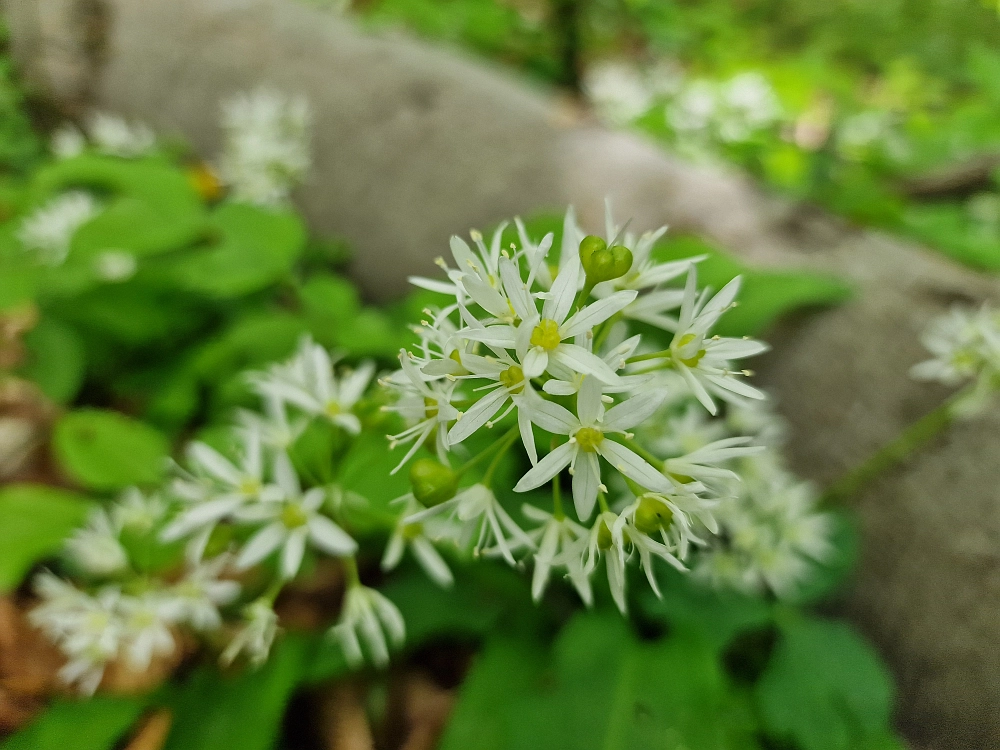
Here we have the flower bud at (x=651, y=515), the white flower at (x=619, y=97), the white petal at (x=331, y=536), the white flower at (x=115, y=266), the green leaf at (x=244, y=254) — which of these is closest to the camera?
the flower bud at (x=651, y=515)

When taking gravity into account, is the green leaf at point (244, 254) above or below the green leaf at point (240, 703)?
above

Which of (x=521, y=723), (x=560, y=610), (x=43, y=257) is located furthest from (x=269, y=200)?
(x=521, y=723)

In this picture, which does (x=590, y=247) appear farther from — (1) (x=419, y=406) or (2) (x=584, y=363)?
(1) (x=419, y=406)

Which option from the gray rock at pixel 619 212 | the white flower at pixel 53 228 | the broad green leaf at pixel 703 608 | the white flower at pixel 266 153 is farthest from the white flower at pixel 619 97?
the broad green leaf at pixel 703 608

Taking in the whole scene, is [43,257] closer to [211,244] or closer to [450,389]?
[211,244]

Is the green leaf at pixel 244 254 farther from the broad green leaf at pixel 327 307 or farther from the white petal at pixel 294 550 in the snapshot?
the white petal at pixel 294 550

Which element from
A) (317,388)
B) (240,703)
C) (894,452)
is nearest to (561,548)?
(317,388)
